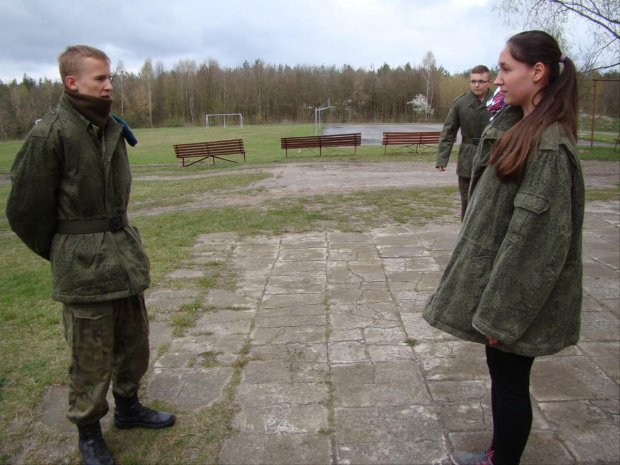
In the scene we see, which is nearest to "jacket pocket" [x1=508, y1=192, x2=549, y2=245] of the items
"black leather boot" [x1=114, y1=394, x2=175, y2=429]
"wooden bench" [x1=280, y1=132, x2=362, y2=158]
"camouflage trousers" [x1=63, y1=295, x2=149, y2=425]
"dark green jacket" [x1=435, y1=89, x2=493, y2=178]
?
"camouflage trousers" [x1=63, y1=295, x2=149, y2=425]

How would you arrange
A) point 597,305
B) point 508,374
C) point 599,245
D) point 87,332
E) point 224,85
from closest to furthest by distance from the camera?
point 508,374
point 87,332
point 597,305
point 599,245
point 224,85

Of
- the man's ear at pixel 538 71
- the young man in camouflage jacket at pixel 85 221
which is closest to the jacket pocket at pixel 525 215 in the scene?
the man's ear at pixel 538 71

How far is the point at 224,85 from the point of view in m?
74.1

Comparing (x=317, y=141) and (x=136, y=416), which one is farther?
(x=317, y=141)

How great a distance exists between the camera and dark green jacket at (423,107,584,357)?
5.43 feet

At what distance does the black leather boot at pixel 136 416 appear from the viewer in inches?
99.6

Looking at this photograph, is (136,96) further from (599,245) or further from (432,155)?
(599,245)

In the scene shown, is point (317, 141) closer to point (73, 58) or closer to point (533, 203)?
point (73, 58)

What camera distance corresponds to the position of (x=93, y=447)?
7.50 feet

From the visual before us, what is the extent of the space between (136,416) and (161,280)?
2.43 metres

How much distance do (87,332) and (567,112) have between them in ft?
7.23

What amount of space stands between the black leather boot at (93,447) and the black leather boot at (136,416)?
20 cm

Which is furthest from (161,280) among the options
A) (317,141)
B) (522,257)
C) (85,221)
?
(317,141)

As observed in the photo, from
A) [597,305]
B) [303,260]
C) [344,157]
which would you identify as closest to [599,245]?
[597,305]
